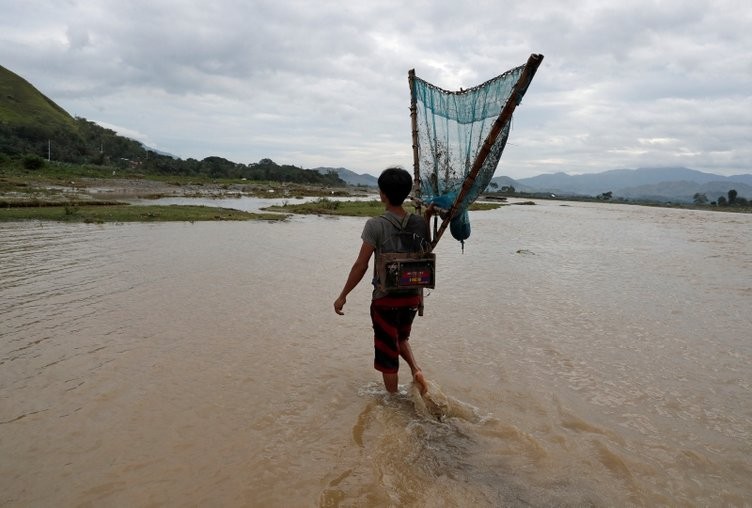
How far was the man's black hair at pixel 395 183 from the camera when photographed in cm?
412

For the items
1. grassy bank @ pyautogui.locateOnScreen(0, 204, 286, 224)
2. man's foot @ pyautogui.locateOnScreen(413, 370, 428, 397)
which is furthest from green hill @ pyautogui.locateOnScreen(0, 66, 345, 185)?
man's foot @ pyautogui.locateOnScreen(413, 370, 428, 397)

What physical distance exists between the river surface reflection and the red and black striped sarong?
499mm

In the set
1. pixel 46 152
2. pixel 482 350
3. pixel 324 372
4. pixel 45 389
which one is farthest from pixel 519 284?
pixel 46 152

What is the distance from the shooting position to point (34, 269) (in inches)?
375

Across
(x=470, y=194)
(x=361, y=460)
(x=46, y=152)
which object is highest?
(x=46, y=152)

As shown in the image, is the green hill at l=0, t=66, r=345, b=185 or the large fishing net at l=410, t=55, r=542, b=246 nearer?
the large fishing net at l=410, t=55, r=542, b=246

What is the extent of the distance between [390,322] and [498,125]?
2103 millimetres

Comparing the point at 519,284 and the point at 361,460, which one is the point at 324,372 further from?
the point at 519,284

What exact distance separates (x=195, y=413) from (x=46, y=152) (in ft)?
263

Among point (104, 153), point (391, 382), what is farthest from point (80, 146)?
point (391, 382)

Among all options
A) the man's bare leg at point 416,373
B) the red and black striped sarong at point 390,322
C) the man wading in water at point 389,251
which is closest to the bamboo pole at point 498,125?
the man wading in water at point 389,251

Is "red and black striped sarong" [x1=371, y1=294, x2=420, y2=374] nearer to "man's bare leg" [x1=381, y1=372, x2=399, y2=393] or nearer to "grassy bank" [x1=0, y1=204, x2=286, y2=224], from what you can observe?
"man's bare leg" [x1=381, y1=372, x2=399, y2=393]

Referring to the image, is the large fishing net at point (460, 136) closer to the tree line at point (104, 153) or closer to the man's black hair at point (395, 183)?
the man's black hair at point (395, 183)

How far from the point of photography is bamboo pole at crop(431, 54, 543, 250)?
401cm
